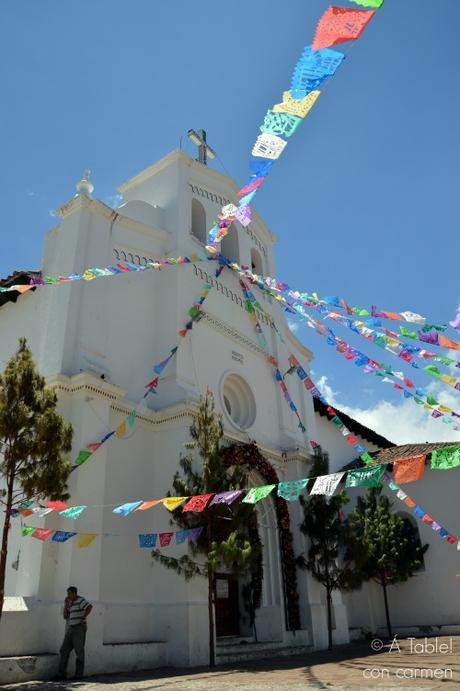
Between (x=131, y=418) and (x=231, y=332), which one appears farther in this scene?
(x=231, y=332)

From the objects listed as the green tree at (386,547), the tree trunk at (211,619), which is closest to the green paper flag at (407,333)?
the tree trunk at (211,619)

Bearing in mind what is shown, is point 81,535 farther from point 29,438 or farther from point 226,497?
point 226,497

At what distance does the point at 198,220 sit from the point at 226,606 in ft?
42.4

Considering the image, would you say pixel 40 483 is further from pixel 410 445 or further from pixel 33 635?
pixel 410 445

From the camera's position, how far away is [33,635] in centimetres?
1028

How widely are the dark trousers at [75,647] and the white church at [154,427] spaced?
0.37 m

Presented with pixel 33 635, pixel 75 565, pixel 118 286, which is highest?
pixel 118 286

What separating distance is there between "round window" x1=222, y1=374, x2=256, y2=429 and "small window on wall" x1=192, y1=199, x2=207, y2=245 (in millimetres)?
5225

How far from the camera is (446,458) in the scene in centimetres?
913

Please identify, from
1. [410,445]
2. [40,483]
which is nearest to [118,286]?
[40,483]

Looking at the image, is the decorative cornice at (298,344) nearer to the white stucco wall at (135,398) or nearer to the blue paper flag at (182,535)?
the white stucco wall at (135,398)

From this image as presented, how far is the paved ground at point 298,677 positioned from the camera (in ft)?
26.6

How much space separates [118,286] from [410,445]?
1550cm

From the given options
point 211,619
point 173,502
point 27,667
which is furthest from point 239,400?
point 27,667
